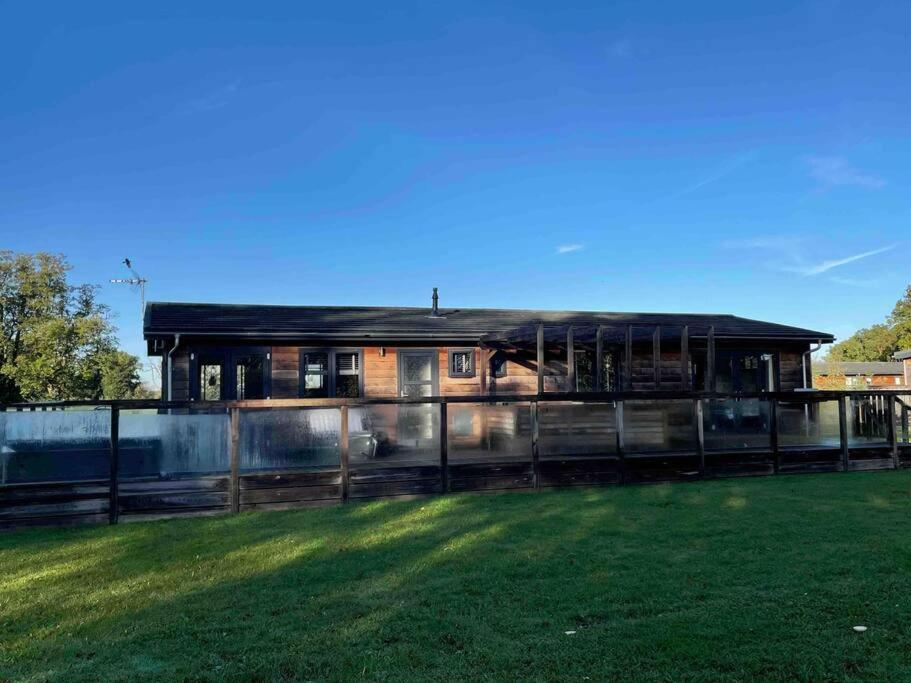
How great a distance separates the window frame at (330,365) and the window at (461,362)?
195 centimetres

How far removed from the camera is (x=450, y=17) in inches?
702

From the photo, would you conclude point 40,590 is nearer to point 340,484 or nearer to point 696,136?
point 340,484

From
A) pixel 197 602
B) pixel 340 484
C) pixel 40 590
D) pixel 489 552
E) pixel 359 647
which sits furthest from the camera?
pixel 340 484

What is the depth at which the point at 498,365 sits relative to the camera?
1450 cm

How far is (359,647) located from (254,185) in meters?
24.3

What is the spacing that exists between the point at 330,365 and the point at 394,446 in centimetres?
557

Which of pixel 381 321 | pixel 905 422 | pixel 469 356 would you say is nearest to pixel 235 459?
pixel 469 356

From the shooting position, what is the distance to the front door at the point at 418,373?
45.6 feet

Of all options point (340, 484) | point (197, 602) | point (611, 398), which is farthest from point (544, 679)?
point (611, 398)

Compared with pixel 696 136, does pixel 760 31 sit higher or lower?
higher

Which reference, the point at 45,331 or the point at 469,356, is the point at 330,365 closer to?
the point at 469,356

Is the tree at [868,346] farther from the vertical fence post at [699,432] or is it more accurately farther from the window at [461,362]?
the vertical fence post at [699,432]

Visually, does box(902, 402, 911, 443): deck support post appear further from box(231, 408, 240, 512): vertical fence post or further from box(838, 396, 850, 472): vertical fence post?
box(231, 408, 240, 512): vertical fence post

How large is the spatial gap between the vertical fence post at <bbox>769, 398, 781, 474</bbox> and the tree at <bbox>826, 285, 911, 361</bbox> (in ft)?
191
